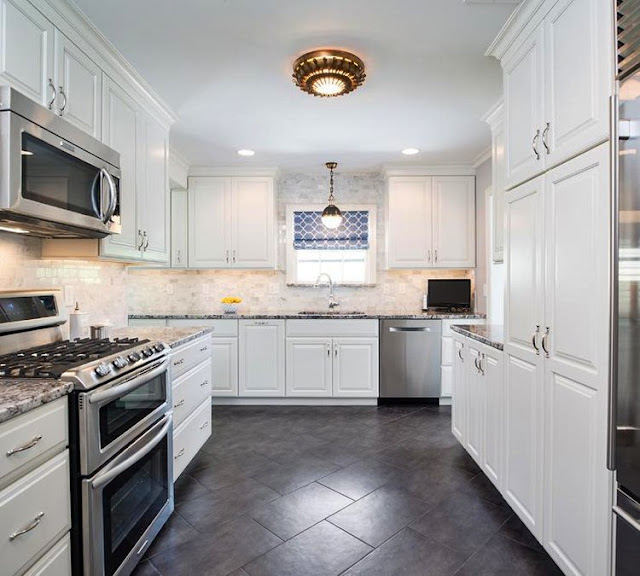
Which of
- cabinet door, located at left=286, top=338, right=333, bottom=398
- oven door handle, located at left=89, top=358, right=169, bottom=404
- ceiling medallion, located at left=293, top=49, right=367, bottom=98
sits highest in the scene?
ceiling medallion, located at left=293, top=49, right=367, bottom=98

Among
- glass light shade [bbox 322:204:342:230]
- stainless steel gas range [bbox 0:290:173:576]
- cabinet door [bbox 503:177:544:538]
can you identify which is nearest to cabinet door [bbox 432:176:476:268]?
glass light shade [bbox 322:204:342:230]

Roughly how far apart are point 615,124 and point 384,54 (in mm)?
1435

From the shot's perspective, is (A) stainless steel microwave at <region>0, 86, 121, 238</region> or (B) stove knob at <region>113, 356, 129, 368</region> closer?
(A) stainless steel microwave at <region>0, 86, 121, 238</region>

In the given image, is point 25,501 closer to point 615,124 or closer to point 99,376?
point 99,376

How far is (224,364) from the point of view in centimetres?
428

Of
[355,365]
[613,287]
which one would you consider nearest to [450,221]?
[355,365]

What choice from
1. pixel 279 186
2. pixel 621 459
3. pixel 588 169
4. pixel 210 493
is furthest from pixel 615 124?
pixel 279 186

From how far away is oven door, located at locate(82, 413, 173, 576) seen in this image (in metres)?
1.46

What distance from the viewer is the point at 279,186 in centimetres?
496

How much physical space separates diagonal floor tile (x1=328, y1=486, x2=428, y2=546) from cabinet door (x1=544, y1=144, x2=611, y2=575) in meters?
0.70

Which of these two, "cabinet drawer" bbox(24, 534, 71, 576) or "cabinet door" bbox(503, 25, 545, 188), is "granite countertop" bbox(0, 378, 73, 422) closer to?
"cabinet drawer" bbox(24, 534, 71, 576)

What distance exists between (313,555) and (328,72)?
247cm

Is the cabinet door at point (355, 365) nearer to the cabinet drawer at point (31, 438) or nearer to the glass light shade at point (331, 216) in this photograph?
the glass light shade at point (331, 216)

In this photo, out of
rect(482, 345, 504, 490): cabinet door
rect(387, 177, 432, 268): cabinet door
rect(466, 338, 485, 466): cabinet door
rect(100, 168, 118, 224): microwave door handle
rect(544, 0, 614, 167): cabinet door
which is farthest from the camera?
rect(387, 177, 432, 268): cabinet door
